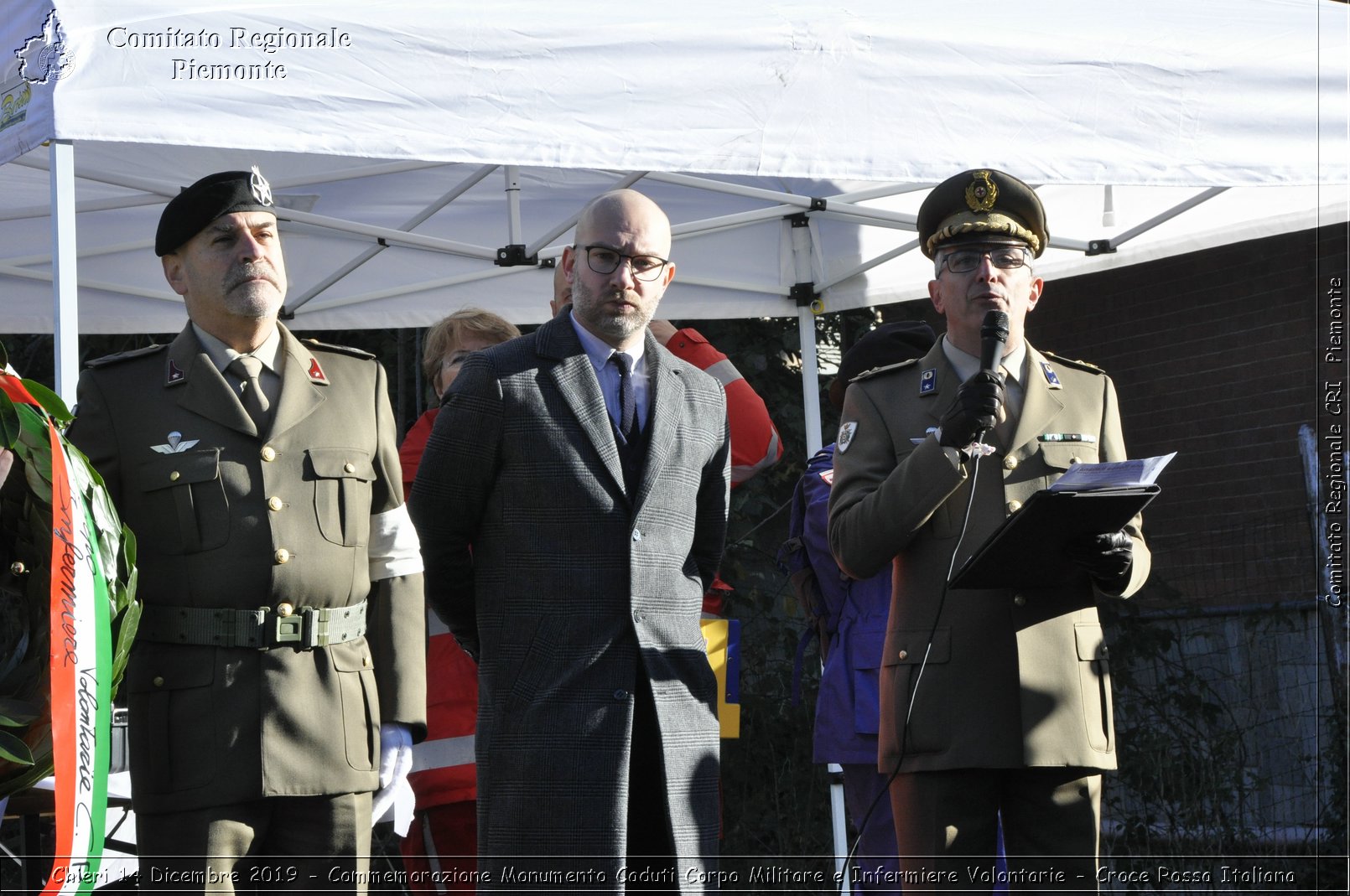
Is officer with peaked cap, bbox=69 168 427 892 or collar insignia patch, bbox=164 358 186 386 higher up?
collar insignia patch, bbox=164 358 186 386

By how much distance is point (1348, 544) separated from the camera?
20.2ft

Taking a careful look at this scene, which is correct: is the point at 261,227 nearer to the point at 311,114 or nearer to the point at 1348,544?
the point at 311,114

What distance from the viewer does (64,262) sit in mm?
3850

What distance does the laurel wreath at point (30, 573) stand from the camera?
265 cm

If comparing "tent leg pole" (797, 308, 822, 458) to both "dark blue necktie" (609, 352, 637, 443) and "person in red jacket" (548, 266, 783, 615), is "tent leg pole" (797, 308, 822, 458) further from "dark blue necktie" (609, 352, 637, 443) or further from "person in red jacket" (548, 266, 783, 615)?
"dark blue necktie" (609, 352, 637, 443)

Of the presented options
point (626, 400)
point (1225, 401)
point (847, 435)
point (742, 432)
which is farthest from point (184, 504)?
point (1225, 401)

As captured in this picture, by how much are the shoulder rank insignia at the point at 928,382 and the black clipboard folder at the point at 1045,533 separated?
1.40ft

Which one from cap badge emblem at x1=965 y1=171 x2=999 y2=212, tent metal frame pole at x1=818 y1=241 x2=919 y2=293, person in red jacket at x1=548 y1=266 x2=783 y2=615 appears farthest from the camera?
tent metal frame pole at x1=818 y1=241 x2=919 y2=293

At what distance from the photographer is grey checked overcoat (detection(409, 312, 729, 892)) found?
10.6ft

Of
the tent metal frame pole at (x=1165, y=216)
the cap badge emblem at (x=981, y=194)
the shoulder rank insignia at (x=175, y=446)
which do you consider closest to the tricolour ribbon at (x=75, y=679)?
the shoulder rank insignia at (x=175, y=446)

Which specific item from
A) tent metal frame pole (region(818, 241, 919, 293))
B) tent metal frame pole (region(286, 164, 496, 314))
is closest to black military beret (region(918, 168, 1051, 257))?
tent metal frame pole (region(286, 164, 496, 314))

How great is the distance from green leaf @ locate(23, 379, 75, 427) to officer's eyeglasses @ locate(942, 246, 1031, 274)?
6.06 feet

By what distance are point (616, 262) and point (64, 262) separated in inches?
54.8

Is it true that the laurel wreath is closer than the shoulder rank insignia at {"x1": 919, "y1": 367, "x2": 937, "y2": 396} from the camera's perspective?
Yes
